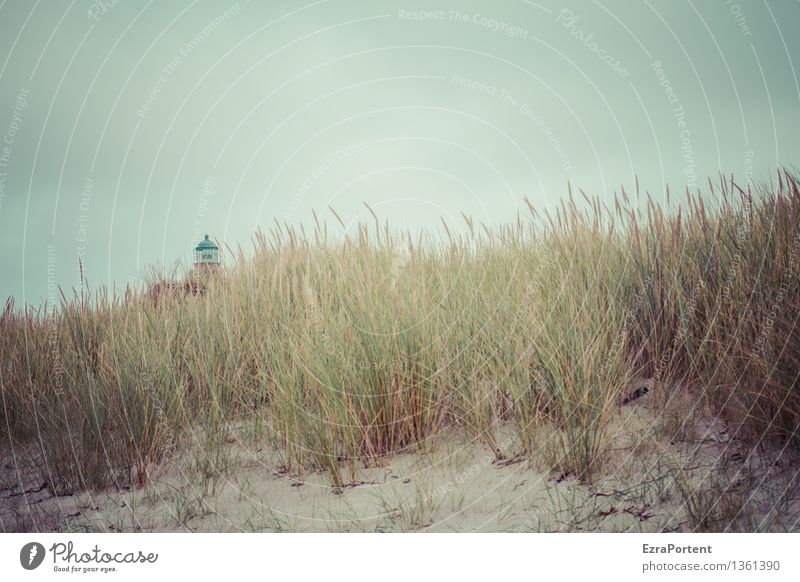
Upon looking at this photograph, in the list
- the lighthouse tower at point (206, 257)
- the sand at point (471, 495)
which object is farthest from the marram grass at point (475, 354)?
the lighthouse tower at point (206, 257)

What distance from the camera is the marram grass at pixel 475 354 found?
2.40 m

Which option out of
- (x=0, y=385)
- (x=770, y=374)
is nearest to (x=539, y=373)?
(x=770, y=374)

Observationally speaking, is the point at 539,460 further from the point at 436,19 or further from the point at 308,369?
the point at 436,19

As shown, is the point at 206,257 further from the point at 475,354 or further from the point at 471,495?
the point at 471,495

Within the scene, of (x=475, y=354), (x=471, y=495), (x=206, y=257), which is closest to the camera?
(x=471, y=495)

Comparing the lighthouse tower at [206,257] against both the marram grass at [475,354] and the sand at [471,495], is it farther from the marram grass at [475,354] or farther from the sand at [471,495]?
the sand at [471,495]

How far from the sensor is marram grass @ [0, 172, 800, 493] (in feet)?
7.88

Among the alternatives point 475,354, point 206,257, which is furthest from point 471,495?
point 206,257

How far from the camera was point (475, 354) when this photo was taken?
271 cm

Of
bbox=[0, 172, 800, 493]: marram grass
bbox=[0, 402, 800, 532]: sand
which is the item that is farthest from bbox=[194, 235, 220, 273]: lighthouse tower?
bbox=[0, 402, 800, 532]: sand

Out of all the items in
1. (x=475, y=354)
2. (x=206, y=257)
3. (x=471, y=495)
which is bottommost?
(x=471, y=495)

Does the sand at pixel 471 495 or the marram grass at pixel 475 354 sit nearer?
the sand at pixel 471 495

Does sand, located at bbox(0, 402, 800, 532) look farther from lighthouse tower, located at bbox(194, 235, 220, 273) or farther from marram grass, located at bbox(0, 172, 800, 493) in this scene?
lighthouse tower, located at bbox(194, 235, 220, 273)

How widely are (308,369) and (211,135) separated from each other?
1404mm
